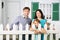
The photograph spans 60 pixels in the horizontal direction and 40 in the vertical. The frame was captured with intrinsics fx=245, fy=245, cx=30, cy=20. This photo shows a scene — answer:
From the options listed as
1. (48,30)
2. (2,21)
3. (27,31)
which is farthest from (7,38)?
(2,21)

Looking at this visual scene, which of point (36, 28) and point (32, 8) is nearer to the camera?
point (36, 28)

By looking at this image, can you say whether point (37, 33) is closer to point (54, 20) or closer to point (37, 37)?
point (37, 37)

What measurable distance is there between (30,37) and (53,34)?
1.85 feet

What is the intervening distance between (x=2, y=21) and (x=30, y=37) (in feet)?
25.2

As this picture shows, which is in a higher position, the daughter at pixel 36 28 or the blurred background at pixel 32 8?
the blurred background at pixel 32 8

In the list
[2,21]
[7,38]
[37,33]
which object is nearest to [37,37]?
[37,33]

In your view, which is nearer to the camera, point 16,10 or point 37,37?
point 37,37

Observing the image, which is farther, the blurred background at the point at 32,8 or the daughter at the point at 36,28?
the blurred background at the point at 32,8

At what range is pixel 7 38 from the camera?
589 centimetres

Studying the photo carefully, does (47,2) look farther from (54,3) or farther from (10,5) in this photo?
(10,5)

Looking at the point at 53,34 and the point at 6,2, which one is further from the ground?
the point at 6,2

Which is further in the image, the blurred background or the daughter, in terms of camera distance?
the blurred background

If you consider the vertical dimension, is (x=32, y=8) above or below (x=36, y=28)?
above

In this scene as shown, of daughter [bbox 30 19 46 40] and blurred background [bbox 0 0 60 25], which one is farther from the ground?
blurred background [bbox 0 0 60 25]
